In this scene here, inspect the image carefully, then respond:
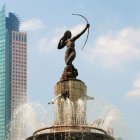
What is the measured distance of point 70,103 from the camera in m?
24.7

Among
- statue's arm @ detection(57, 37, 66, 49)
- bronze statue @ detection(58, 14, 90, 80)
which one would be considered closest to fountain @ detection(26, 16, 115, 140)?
bronze statue @ detection(58, 14, 90, 80)

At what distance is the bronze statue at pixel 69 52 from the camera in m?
Result: 25.7

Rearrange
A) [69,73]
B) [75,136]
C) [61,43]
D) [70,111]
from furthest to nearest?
[61,43], [69,73], [70,111], [75,136]

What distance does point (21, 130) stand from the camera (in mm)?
28500

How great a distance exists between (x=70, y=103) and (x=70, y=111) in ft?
1.36

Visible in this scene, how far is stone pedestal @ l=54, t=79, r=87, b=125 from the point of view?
80.4ft

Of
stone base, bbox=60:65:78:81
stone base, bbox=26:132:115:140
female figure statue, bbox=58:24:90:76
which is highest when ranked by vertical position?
female figure statue, bbox=58:24:90:76

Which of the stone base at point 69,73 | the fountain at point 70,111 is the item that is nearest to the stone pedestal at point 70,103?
the fountain at point 70,111

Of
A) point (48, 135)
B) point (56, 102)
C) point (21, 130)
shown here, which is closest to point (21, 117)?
point (21, 130)

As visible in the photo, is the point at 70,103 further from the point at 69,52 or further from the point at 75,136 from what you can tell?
the point at 69,52

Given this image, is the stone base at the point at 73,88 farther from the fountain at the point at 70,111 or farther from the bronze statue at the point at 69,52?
the bronze statue at the point at 69,52

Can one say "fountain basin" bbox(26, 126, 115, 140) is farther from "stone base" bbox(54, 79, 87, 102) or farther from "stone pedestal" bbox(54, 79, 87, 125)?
"stone base" bbox(54, 79, 87, 102)

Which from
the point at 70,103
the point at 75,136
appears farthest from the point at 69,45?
the point at 75,136

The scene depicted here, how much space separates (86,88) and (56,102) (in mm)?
1729
